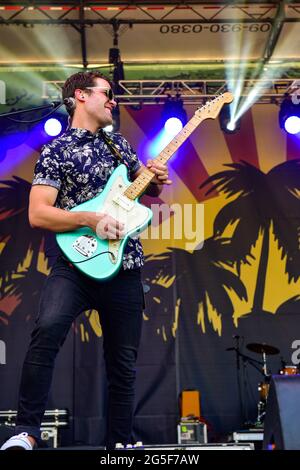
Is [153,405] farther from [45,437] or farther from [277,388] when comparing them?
[277,388]

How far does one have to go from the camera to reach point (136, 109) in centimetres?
698

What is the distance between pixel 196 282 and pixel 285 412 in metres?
4.99

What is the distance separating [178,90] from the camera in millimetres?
6750

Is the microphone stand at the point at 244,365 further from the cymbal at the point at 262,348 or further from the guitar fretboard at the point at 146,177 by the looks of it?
the guitar fretboard at the point at 146,177

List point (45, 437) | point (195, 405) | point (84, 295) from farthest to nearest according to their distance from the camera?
point (195, 405)
point (45, 437)
point (84, 295)

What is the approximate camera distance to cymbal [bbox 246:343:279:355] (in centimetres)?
621

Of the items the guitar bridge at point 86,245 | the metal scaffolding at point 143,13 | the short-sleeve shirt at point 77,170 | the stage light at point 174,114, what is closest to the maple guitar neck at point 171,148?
the short-sleeve shirt at point 77,170

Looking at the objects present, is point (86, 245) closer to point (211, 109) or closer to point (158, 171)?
point (158, 171)

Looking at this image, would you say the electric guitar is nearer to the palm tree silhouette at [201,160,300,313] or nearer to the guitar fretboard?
the guitar fretboard

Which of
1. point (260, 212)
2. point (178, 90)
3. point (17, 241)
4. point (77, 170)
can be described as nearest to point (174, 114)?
point (178, 90)

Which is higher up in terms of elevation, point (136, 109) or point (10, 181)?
point (136, 109)

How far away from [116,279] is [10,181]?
15.5ft

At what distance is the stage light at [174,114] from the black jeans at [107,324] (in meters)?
4.33

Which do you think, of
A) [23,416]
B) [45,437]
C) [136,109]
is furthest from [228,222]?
[23,416]
